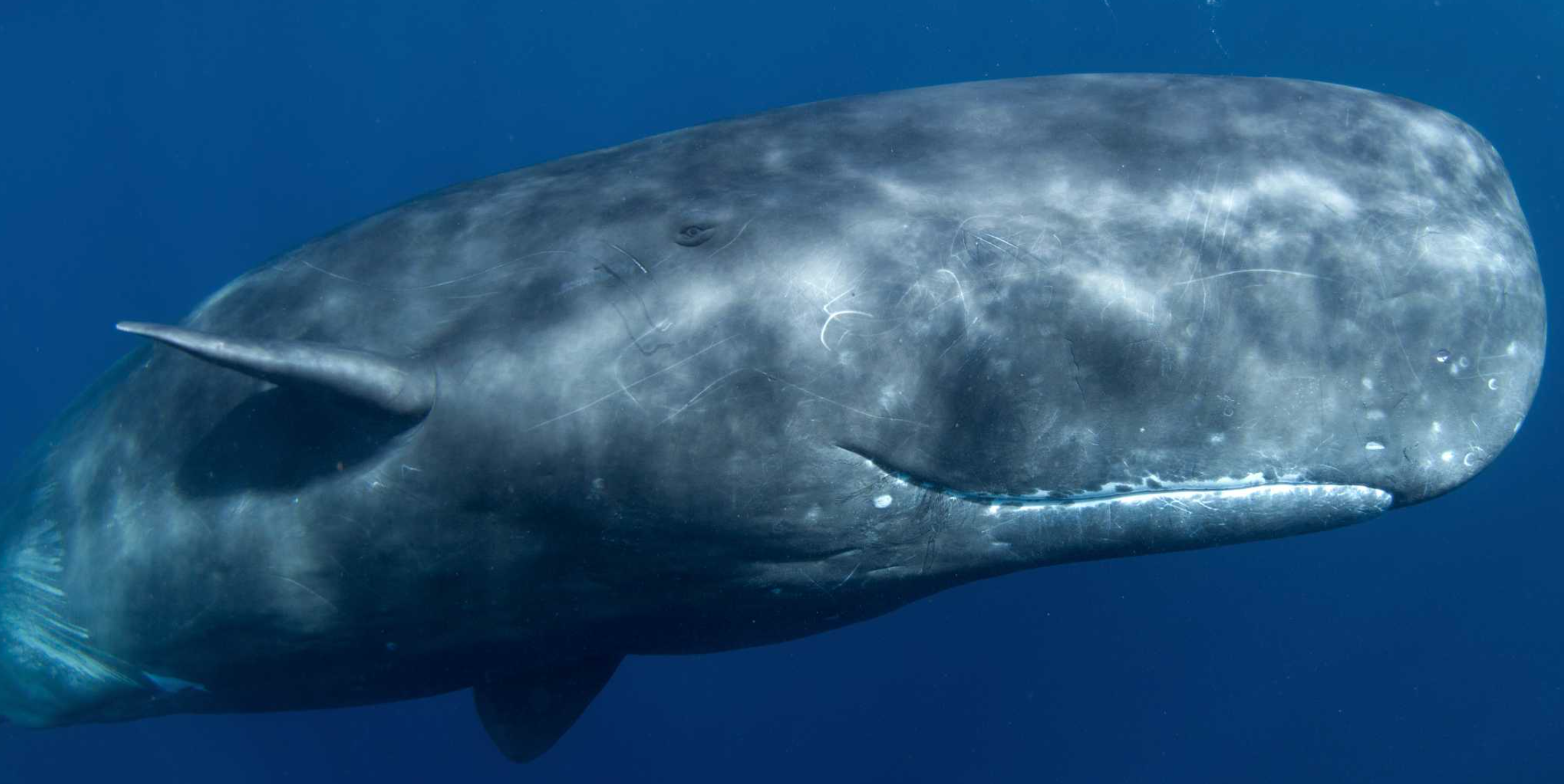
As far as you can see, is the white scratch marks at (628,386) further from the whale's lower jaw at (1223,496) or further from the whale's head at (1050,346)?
the whale's lower jaw at (1223,496)

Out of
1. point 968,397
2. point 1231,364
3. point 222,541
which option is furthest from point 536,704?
point 1231,364

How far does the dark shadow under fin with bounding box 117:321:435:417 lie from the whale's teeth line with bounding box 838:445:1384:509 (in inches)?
90.9

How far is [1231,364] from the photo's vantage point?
4.52 metres

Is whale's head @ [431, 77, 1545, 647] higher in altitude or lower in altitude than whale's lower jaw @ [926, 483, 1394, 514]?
higher

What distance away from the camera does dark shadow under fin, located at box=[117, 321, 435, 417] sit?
4.34 metres

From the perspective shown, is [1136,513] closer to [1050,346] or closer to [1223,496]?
[1223,496]

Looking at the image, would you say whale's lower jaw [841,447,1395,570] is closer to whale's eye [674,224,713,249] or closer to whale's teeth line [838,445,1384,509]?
whale's teeth line [838,445,1384,509]

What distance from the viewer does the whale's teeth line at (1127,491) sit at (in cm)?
461

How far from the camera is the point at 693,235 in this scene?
500 cm

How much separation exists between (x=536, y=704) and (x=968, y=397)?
456 cm

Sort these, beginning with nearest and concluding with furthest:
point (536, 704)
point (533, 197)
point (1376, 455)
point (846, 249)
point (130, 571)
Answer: point (1376, 455)
point (846, 249)
point (533, 197)
point (130, 571)
point (536, 704)

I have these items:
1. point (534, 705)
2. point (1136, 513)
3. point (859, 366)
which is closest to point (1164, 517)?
point (1136, 513)

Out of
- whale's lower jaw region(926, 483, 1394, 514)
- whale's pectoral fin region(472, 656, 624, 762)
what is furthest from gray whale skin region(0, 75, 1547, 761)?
whale's pectoral fin region(472, 656, 624, 762)

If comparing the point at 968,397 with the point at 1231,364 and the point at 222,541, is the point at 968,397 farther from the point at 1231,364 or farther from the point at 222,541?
the point at 222,541
